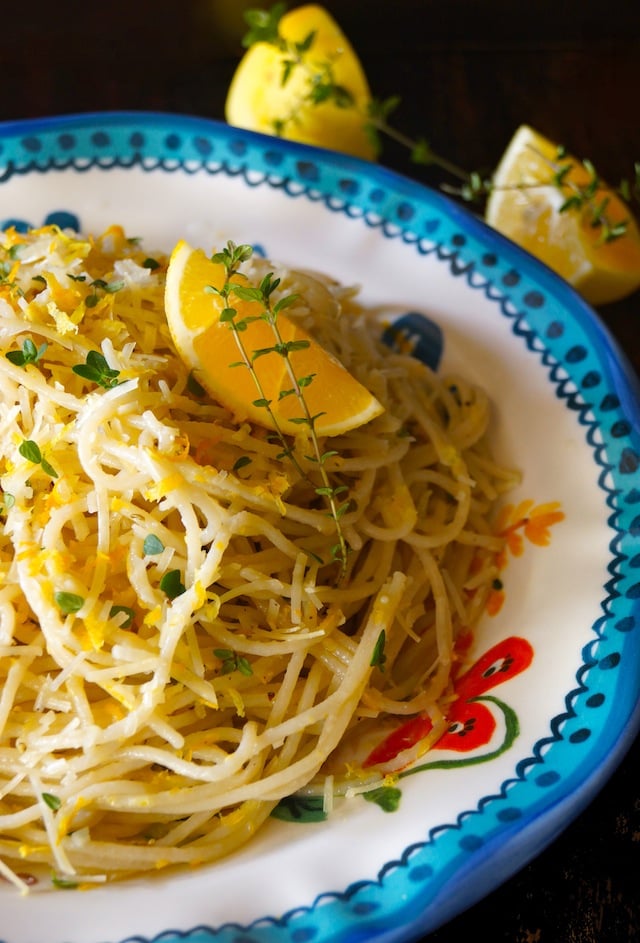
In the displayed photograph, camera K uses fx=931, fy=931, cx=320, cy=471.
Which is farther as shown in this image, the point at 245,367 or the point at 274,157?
the point at 274,157

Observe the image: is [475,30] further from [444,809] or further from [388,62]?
[444,809]

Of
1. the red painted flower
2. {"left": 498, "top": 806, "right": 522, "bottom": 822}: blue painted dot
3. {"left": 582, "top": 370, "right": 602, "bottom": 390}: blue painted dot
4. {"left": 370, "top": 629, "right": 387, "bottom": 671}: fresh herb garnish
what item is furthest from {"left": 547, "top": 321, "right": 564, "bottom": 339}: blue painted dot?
{"left": 498, "top": 806, "right": 522, "bottom": 822}: blue painted dot

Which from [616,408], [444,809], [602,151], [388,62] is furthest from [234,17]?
[444,809]

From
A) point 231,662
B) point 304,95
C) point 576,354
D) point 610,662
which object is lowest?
point 231,662

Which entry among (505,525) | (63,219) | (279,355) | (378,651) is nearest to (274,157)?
(63,219)

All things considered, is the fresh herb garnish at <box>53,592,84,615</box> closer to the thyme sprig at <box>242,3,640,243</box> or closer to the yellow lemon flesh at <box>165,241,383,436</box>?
the yellow lemon flesh at <box>165,241,383,436</box>

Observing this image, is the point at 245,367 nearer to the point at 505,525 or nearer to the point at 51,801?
the point at 505,525
